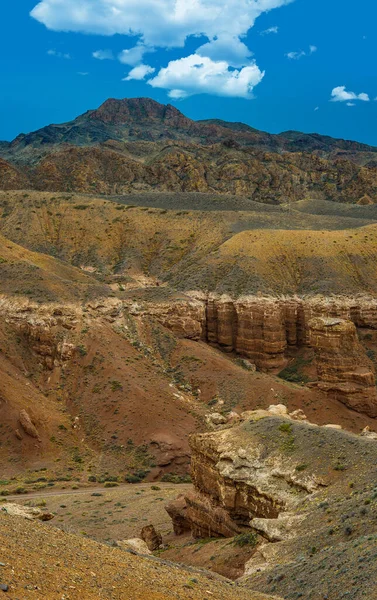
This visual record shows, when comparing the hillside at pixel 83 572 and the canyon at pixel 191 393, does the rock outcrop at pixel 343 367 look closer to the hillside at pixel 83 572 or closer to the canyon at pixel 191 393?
the canyon at pixel 191 393

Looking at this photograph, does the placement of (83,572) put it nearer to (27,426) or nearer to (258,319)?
(27,426)

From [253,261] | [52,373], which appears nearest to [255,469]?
[52,373]

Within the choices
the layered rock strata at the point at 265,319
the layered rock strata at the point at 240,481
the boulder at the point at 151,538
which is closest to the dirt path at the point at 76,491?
the boulder at the point at 151,538

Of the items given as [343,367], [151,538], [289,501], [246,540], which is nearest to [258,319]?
[343,367]

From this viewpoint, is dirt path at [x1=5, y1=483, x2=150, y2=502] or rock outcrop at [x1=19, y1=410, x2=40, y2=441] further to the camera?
rock outcrop at [x1=19, y1=410, x2=40, y2=441]

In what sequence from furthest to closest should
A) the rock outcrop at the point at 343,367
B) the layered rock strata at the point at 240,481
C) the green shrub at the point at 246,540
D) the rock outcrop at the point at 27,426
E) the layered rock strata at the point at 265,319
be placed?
the layered rock strata at the point at 265,319, the rock outcrop at the point at 343,367, the rock outcrop at the point at 27,426, the layered rock strata at the point at 240,481, the green shrub at the point at 246,540

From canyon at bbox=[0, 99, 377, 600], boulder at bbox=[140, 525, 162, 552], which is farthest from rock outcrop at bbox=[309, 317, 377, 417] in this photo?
boulder at bbox=[140, 525, 162, 552]

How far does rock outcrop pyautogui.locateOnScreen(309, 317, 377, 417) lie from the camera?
179 ft

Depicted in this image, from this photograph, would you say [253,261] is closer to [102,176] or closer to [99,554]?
[99,554]

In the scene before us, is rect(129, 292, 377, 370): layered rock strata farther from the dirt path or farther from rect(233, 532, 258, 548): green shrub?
rect(233, 532, 258, 548): green shrub

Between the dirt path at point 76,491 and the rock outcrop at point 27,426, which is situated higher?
the rock outcrop at point 27,426

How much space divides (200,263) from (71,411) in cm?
3976

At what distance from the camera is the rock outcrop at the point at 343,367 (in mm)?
54625

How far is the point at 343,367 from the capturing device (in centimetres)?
5541
